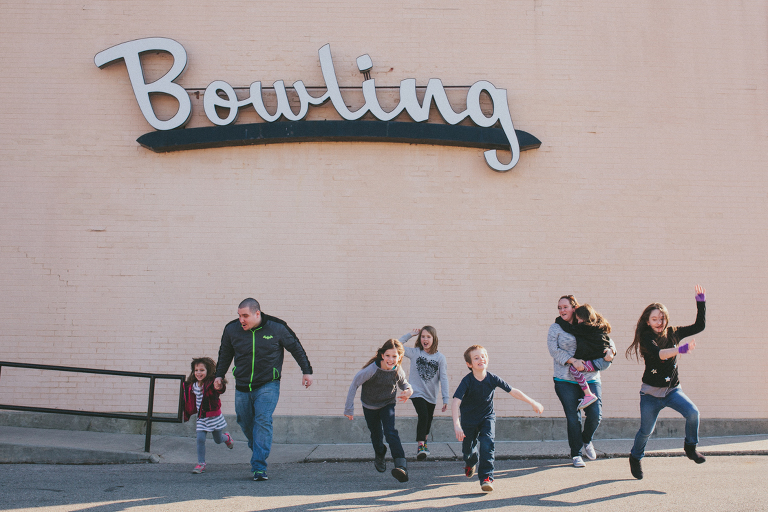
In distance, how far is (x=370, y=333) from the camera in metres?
8.46

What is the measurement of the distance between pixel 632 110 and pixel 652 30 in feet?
4.56

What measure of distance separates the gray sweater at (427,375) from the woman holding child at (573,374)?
1.40 metres

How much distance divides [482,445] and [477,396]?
1.50ft

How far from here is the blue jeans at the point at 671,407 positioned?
5613 millimetres

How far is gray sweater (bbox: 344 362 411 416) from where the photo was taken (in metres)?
6.04

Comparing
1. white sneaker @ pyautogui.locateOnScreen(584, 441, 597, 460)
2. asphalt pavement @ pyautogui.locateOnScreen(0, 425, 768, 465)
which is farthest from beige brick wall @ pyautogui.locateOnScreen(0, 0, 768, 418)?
white sneaker @ pyautogui.locateOnScreen(584, 441, 597, 460)

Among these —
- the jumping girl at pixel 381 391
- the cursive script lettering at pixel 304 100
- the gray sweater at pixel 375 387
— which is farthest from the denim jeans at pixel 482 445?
the cursive script lettering at pixel 304 100

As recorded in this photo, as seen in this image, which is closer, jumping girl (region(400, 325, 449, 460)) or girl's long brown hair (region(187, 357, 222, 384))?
girl's long brown hair (region(187, 357, 222, 384))

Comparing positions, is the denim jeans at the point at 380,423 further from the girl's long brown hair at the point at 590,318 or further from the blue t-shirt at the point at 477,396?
the girl's long brown hair at the point at 590,318

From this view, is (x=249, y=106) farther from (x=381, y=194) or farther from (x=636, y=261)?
(x=636, y=261)

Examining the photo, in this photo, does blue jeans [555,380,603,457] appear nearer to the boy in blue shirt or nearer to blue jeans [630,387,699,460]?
blue jeans [630,387,699,460]

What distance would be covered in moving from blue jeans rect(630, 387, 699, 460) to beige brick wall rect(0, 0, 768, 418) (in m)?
2.62

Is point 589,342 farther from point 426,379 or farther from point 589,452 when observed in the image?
point 426,379

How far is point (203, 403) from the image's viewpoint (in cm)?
649
